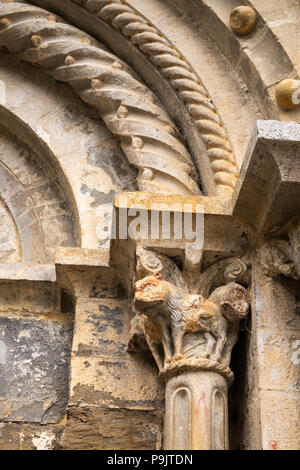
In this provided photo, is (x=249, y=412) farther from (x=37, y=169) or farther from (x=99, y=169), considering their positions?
(x=37, y=169)

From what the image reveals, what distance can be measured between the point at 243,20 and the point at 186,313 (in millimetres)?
1543

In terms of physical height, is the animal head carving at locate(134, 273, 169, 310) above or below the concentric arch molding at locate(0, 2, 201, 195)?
below

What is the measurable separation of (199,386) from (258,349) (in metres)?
0.29

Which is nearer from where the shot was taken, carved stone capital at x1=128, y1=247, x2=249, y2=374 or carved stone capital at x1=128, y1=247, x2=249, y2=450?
carved stone capital at x1=128, y1=247, x2=249, y2=450

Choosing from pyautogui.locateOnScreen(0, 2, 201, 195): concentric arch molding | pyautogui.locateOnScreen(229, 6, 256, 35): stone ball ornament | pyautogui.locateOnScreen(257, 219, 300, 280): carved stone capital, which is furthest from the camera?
pyautogui.locateOnScreen(229, 6, 256, 35): stone ball ornament

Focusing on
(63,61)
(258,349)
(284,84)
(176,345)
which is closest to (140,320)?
(176,345)

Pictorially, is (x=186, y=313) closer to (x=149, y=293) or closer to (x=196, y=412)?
(x=149, y=293)

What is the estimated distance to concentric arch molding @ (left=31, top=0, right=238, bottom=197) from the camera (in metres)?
3.85

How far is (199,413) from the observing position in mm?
3170

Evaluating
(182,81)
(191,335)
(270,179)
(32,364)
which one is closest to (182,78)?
(182,81)

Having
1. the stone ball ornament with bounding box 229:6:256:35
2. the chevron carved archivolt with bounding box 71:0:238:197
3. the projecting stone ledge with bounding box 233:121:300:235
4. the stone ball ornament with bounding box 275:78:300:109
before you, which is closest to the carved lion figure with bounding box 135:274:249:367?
the projecting stone ledge with bounding box 233:121:300:235

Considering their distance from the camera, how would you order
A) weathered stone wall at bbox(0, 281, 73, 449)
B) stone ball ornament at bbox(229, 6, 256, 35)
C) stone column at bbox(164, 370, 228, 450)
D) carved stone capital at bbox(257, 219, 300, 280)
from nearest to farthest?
stone column at bbox(164, 370, 228, 450), carved stone capital at bbox(257, 219, 300, 280), weathered stone wall at bbox(0, 281, 73, 449), stone ball ornament at bbox(229, 6, 256, 35)

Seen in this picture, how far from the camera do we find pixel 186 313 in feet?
11.0

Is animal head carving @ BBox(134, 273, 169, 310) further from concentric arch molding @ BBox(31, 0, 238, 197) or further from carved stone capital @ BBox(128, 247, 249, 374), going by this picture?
concentric arch molding @ BBox(31, 0, 238, 197)
